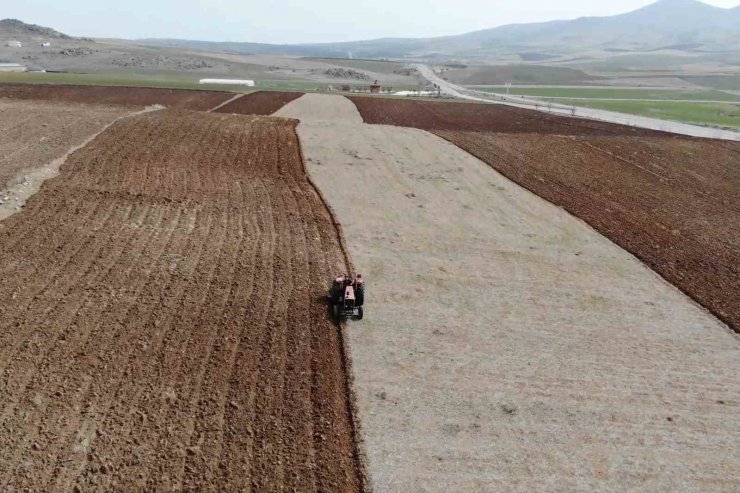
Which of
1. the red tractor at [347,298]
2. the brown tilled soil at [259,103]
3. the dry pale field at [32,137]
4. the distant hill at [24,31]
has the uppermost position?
the distant hill at [24,31]

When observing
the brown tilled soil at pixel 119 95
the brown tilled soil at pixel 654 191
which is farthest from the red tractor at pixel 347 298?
the brown tilled soil at pixel 119 95

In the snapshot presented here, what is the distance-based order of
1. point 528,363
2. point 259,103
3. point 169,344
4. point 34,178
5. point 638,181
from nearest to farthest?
point 169,344
point 528,363
point 34,178
point 638,181
point 259,103

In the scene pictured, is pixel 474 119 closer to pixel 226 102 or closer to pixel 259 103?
pixel 259 103

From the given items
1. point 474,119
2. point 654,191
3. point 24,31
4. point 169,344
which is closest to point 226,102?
point 474,119

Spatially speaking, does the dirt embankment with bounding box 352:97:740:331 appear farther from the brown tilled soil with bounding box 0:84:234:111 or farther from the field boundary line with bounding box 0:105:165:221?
the field boundary line with bounding box 0:105:165:221

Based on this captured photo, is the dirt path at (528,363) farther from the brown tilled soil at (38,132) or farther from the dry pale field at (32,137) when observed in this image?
the brown tilled soil at (38,132)

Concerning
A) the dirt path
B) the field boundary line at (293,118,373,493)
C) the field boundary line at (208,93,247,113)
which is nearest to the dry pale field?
the field boundary line at (208,93,247,113)
